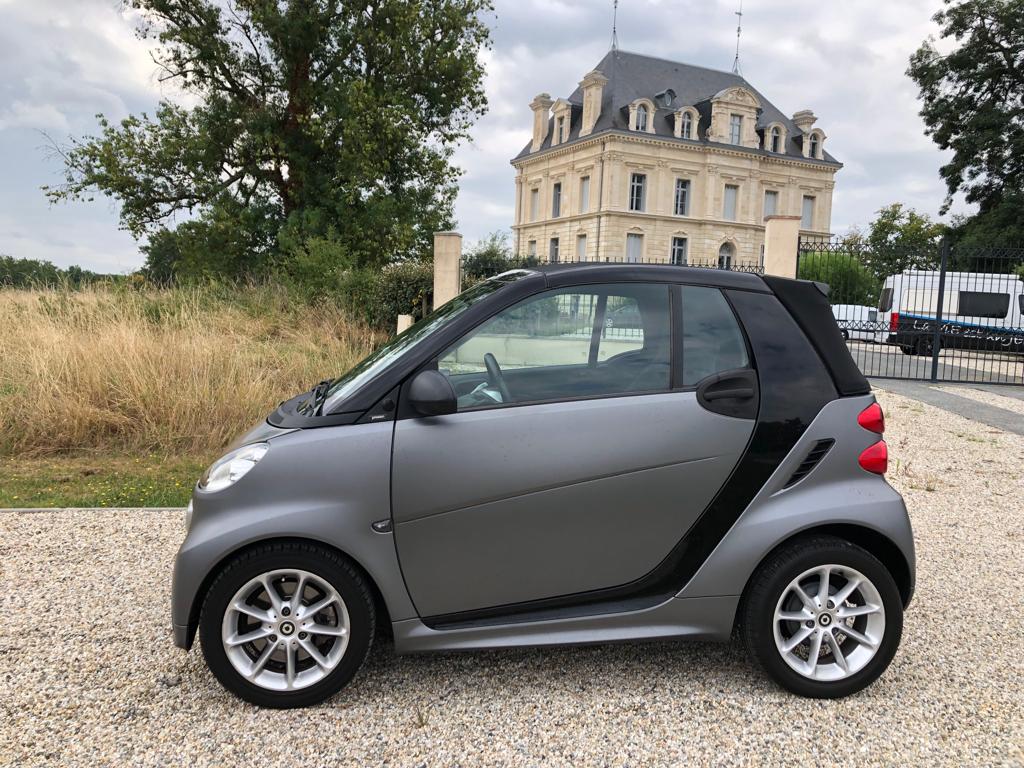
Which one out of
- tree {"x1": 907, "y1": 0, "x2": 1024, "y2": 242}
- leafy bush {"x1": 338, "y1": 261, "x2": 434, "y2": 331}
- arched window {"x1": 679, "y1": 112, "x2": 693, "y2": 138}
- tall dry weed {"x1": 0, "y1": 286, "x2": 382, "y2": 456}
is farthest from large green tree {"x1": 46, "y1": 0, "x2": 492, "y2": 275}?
arched window {"x1": 679, "y1": 112, "x2": 693, "y2": 138}

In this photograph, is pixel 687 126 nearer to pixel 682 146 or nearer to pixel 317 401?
pixel 682 146

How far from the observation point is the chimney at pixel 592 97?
53.8 metres

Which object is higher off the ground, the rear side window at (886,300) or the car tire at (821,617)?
the rear side window at (886,300)

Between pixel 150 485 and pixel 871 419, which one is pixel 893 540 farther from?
pixel 150 485

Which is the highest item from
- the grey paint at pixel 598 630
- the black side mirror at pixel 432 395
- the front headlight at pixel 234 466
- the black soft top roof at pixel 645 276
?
the black soft top roof at pixel 645 276

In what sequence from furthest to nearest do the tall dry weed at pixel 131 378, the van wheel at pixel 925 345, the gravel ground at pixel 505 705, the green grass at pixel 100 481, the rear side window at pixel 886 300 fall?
the rear side window at pixel 886 300, the van wheel at pixel 925 345, the tall dry weed at pixel 131 378, the green grass at pixel 100 481, the gravel ground at pixel 505 705

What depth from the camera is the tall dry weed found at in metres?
7.40

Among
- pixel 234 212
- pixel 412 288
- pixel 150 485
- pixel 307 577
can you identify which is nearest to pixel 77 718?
pixel 307 577

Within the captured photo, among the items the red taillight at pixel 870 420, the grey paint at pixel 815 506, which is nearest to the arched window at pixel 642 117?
the red taillight at pixel 870 420

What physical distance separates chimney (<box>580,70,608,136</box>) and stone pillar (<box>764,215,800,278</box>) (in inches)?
1736

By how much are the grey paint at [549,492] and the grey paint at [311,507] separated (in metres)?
0.08

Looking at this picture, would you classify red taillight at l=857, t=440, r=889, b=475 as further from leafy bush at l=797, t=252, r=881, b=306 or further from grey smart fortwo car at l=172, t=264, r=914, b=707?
leafy bush at l=797, t=252, r=881, b=306

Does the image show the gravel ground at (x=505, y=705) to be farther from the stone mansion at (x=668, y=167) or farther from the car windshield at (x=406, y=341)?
the stone mansion at (x=668, y=167)

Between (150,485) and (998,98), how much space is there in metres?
44.9
